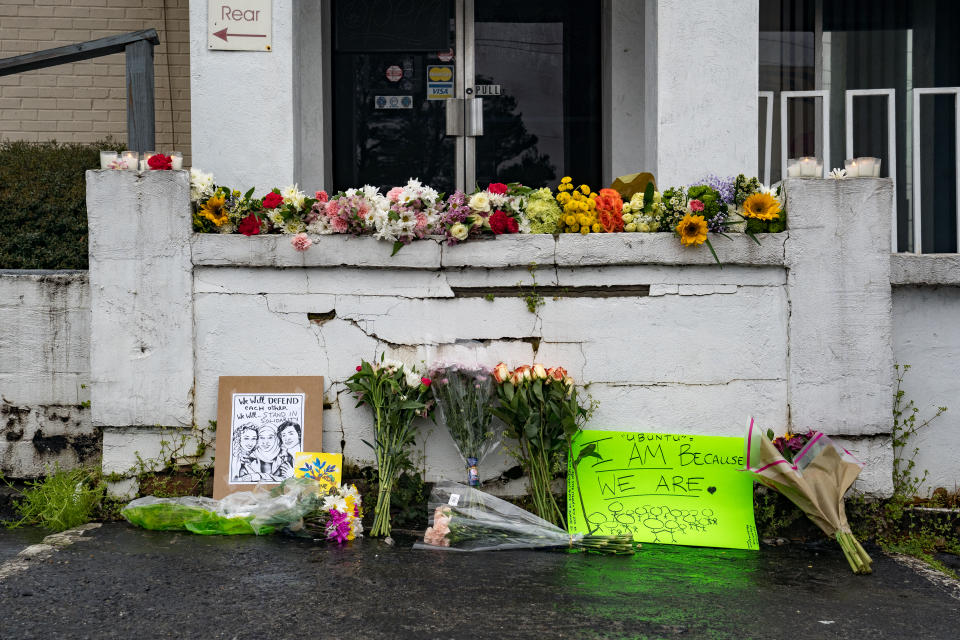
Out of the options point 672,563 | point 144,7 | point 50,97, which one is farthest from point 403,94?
point 672,563

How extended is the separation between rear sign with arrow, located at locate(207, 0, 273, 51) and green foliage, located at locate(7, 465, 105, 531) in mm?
2678

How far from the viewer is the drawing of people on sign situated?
13.9 ft

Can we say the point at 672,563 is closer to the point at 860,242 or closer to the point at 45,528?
the point at 860,242

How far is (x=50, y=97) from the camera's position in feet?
23.0

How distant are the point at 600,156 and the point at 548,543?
12.6 ft

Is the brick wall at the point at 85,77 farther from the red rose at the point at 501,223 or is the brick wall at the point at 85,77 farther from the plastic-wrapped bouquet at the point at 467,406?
the plastic-wrapped bouquet at the point at 467,406

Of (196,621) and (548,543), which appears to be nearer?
(196,621)

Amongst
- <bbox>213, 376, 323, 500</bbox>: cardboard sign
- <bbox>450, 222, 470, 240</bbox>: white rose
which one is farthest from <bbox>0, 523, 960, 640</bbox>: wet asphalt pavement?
<bbox>450, 222, 470, 240</bbox>: white rose

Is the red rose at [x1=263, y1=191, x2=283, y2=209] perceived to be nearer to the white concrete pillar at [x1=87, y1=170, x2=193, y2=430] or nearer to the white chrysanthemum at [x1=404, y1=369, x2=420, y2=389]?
the white concrete pillar at [x1=87, y1=170, x2=193, y2=430]

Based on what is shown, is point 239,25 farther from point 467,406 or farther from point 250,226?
point 467,406

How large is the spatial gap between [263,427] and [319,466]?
343mm

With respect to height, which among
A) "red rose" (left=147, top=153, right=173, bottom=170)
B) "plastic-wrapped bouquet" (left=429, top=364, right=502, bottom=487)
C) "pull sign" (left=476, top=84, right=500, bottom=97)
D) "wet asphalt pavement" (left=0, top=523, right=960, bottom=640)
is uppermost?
"pull sign" (left=476, top=84, right=500, bottom=97)

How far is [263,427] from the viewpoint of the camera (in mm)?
4262

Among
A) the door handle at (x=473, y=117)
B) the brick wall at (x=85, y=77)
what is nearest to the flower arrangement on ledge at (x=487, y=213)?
the door handle at (x=473, y=117)
